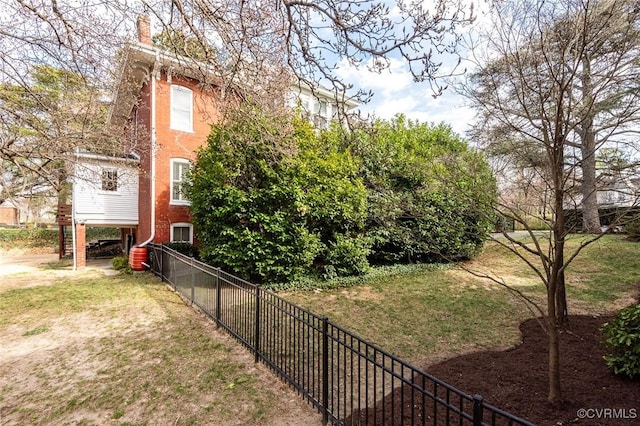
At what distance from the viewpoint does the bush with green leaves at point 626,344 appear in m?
3.89

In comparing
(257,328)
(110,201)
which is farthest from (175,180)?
(257,328)

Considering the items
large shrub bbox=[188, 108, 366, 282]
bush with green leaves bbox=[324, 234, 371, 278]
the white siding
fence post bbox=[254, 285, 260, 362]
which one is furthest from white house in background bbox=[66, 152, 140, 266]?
fence post bbox=[254, 285, 260, 362]

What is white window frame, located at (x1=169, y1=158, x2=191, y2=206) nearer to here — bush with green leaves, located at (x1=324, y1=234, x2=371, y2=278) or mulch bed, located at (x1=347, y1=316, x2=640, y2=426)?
bush with green leaves, located at (x1=324, y1=234, x2=371, y2=278)

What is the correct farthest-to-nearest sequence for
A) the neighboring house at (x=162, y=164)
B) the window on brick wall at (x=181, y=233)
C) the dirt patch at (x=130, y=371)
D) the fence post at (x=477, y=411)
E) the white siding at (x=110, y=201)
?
1. the window on brick wall at (x=181, y=233)
2. the white siding at (x=110, y=201)
3. the neighboring house at (x=162, y=164)
4. the dirt patch at (x=130, y=371)
5. the fence post at (x=477, y=411)

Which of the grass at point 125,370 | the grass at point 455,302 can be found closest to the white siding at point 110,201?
the grass at point 125,370

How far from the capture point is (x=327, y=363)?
3475mm

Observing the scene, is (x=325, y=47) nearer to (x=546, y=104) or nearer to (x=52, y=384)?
(x=546, y=104)

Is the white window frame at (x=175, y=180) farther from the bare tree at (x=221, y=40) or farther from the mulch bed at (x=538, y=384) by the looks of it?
the mulch bed at (x=538, y=384)

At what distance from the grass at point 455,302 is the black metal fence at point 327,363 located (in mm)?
860

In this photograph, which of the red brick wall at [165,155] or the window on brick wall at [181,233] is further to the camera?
the window on brick wall at [181,233]

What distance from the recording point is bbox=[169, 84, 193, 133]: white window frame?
12.6 m

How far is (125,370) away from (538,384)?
17.5ft

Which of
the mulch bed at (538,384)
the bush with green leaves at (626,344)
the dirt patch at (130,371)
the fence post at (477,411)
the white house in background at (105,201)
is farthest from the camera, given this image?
the white house in background at (105,201)

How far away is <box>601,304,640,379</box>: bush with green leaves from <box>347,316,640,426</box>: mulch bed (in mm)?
156
